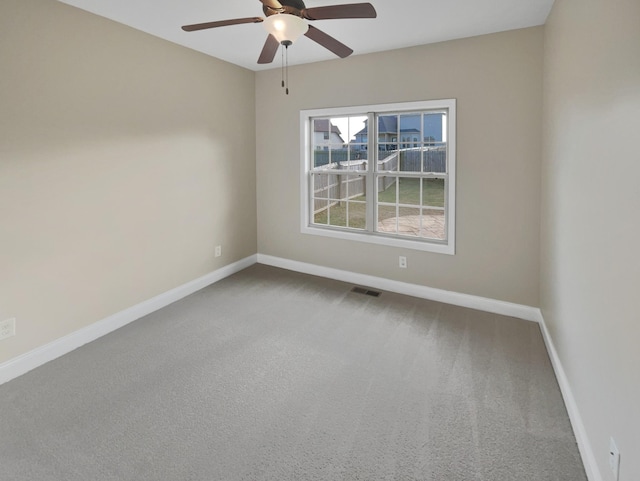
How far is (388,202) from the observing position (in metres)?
4.18

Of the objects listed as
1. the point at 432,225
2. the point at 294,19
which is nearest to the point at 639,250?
the point at 294,19

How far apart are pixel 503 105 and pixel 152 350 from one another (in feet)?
11.8

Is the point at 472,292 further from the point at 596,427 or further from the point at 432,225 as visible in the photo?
the point at 596,427

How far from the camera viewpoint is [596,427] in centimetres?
166

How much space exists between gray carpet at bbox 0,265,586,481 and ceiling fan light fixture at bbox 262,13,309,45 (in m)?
2.20

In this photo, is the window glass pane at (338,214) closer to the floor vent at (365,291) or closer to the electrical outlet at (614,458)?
the floor vent at (365,291)

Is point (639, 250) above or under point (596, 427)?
above

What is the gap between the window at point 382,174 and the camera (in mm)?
3734

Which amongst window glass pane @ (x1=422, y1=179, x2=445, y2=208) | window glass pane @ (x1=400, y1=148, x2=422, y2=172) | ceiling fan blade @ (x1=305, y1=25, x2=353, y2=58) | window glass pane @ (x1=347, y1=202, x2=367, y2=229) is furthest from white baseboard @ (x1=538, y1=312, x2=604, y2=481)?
ceiling fan blade @ (x1=305, y1=25, x2=353, y2=58)

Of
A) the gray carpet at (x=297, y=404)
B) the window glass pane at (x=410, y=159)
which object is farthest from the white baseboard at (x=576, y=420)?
the window glass pane at (x=410, y=159)

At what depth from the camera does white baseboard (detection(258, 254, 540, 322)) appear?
3426 millimetres

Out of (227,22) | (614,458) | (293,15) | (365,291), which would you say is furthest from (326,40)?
(614,458)

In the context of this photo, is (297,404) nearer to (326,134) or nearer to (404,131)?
(404,131)

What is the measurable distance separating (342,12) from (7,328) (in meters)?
2.96
